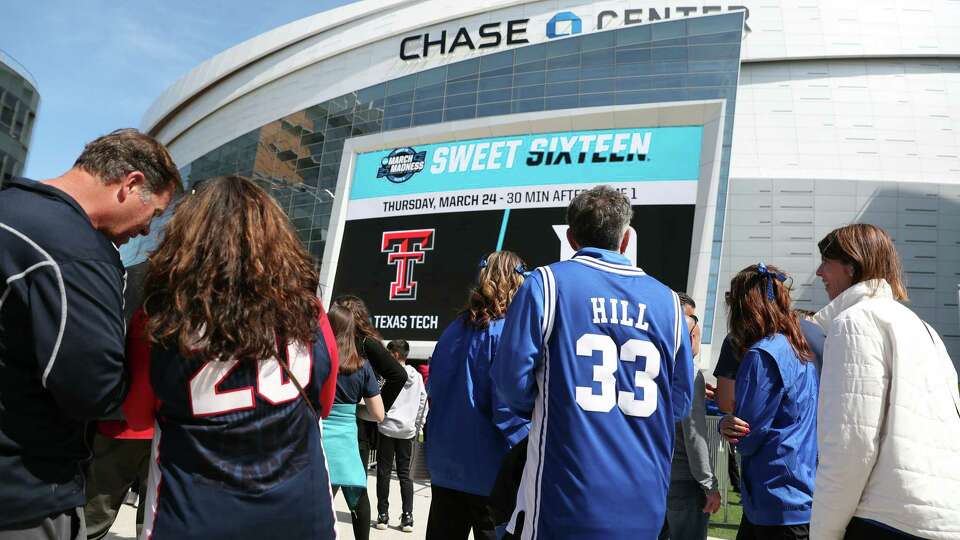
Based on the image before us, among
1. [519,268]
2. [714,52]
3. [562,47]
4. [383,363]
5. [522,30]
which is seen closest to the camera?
[519,268]

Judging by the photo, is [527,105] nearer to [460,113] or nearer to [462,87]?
[460,113]

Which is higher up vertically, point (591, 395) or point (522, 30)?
point (522, 30)

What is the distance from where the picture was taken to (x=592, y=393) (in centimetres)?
244

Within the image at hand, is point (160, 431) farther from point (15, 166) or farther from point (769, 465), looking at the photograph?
point (15, 166)

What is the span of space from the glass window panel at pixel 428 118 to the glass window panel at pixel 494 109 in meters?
1.60

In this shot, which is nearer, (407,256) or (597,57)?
(407,256)

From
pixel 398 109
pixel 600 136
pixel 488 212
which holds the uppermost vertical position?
pixel 398 109

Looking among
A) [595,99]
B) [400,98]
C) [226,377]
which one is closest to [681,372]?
[226,377]

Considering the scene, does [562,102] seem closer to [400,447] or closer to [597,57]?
[597,57]

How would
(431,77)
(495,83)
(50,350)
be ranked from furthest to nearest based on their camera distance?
(431,77), (495,83), (50,350)

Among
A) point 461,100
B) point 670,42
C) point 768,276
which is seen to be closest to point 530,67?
point 461,100

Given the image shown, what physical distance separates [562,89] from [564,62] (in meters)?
1.15

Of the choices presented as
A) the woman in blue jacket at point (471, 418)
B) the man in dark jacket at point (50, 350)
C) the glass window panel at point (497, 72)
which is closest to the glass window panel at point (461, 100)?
the glass window panel at point (497, 72)

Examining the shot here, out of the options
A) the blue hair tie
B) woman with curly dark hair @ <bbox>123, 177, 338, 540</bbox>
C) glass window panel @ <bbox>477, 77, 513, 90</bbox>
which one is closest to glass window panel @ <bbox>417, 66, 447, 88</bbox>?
glass window panel @ <bbox>477, 77, 513, 90</bbox>
